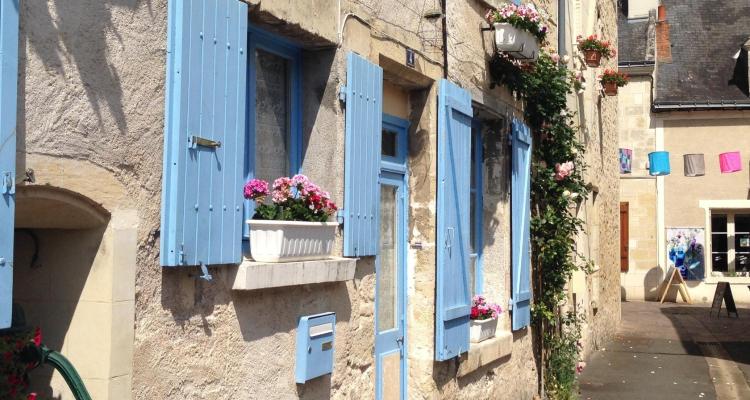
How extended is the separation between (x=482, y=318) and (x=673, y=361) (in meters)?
5.45

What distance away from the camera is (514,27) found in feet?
22.5

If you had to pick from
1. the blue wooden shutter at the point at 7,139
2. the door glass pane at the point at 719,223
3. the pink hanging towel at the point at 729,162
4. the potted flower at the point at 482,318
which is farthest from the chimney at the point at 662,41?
the blue wooden shutter at the point at 7,139

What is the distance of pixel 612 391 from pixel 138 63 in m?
7.14

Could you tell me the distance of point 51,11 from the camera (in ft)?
9.45

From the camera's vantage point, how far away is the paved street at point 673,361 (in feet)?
30.7

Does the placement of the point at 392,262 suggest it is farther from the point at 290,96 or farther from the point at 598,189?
the point at 598,189

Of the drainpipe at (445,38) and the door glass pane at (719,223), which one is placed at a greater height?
the drainpipe at (445,38)

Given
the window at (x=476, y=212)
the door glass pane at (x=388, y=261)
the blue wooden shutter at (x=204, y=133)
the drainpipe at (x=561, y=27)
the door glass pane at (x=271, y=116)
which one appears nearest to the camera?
the blue wooden shutter at (x=204, y=133)

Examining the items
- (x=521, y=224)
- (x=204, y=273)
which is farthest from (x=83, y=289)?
(x=521, y=224)

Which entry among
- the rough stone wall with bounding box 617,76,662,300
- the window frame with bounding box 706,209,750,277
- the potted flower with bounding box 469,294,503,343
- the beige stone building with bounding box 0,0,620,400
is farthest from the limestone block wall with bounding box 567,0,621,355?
the window frame with bounding box 706,209,750,277

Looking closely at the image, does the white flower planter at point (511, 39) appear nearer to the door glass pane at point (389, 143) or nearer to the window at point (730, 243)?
the door glass pane at point (389, 143)

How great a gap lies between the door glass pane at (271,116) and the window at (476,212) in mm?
3001

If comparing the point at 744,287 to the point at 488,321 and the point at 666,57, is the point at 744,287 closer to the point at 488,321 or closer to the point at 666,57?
the point at 666,57

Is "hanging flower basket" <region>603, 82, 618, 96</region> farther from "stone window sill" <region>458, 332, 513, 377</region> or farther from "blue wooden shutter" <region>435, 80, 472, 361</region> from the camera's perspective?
"blue wooden shutter" <region>435, 80, 472, 361</region>
